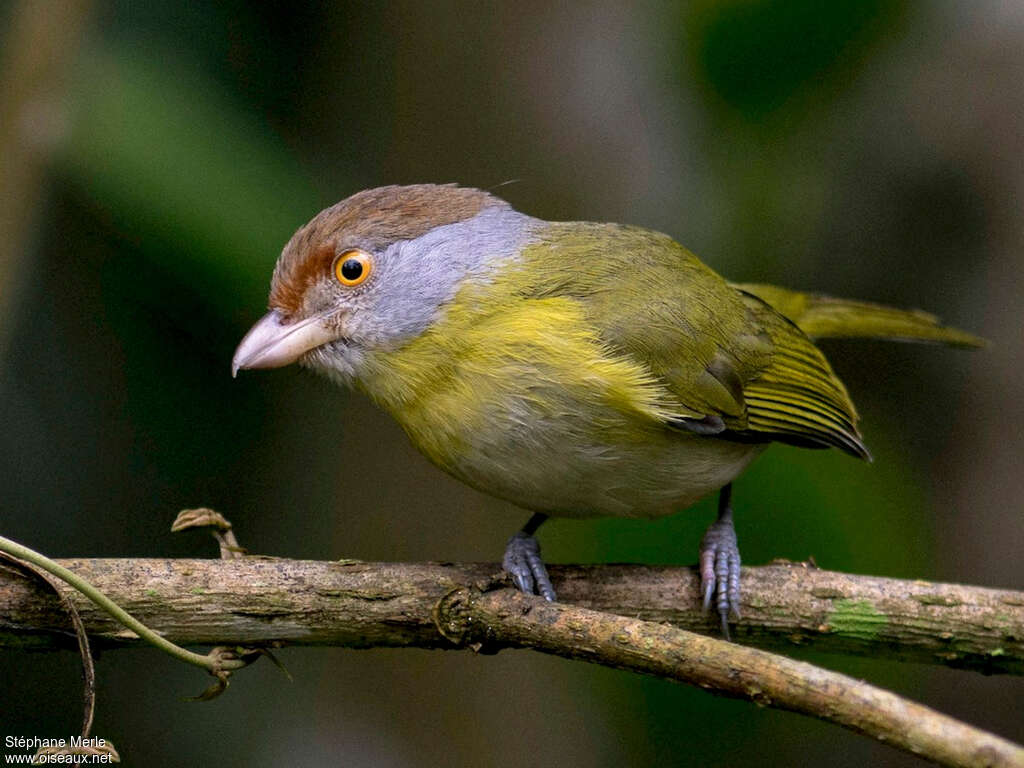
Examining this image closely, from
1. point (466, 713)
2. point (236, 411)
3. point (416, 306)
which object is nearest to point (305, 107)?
point (236, 411)

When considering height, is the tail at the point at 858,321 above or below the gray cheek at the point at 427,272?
above

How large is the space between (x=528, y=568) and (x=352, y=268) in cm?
100

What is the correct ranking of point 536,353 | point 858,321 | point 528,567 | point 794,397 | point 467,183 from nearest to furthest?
1. point 536,353
2. point 528,567
3. point 794,397
4. point 858,321
5. point 467,183

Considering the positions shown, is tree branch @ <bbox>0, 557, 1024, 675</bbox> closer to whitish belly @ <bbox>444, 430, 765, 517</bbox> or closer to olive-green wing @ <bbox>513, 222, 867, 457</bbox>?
whitish belly @ <bbox>444, 430, 765, 517</bbox>

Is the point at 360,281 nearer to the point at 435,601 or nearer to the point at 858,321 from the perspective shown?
the point at 435,601

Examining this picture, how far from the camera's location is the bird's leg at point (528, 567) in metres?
3.19

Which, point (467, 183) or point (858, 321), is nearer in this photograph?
point (858, 321)

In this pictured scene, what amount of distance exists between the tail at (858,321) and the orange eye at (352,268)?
1.57 meters

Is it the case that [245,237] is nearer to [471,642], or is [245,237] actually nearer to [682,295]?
[682,295]

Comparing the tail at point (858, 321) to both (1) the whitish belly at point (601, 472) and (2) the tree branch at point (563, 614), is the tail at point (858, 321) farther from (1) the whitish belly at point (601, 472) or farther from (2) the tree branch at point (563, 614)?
(2) the tree branch at point (563, 614)

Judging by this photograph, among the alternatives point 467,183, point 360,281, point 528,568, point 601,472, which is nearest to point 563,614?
point 601,472

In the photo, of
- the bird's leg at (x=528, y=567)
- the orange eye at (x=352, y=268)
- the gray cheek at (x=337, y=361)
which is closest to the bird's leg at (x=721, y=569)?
the bird's leg at (x=528, y=567)

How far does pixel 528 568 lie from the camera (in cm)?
327

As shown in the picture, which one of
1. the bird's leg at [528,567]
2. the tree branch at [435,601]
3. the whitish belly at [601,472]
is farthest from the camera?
the bird's leg at [528,567]
